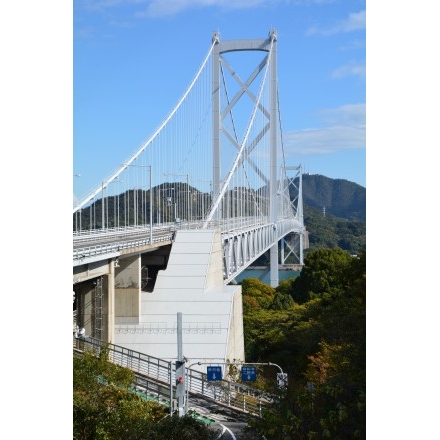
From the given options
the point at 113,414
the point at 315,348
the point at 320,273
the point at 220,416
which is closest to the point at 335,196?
the point at 320,273

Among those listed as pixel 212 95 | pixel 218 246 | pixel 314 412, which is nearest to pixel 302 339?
pixel 218 246

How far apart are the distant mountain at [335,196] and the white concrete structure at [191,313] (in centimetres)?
3526

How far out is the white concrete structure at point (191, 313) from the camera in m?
14.5

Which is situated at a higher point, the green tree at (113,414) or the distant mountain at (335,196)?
the distant mountain at (335,196)

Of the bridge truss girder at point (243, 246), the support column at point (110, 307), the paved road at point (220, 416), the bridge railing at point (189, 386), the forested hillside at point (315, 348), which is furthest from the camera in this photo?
the bridge truss girder at point (243, 246)

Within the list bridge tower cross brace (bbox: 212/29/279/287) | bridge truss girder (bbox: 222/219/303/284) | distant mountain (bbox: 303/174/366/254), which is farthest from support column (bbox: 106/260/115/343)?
distant mountain (bbox: 303/174/366/254)

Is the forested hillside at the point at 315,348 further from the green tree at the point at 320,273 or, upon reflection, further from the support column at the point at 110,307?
the support column at the point at 110,307

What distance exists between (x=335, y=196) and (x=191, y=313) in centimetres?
5381

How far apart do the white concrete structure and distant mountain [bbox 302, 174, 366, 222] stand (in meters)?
35.3

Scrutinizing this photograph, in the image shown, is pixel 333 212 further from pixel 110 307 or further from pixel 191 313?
pixel 110 307

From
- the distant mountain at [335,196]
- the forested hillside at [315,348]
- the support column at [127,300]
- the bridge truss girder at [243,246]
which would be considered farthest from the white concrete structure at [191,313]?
the distant mountain at [335,196]

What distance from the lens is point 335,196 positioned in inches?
2675
